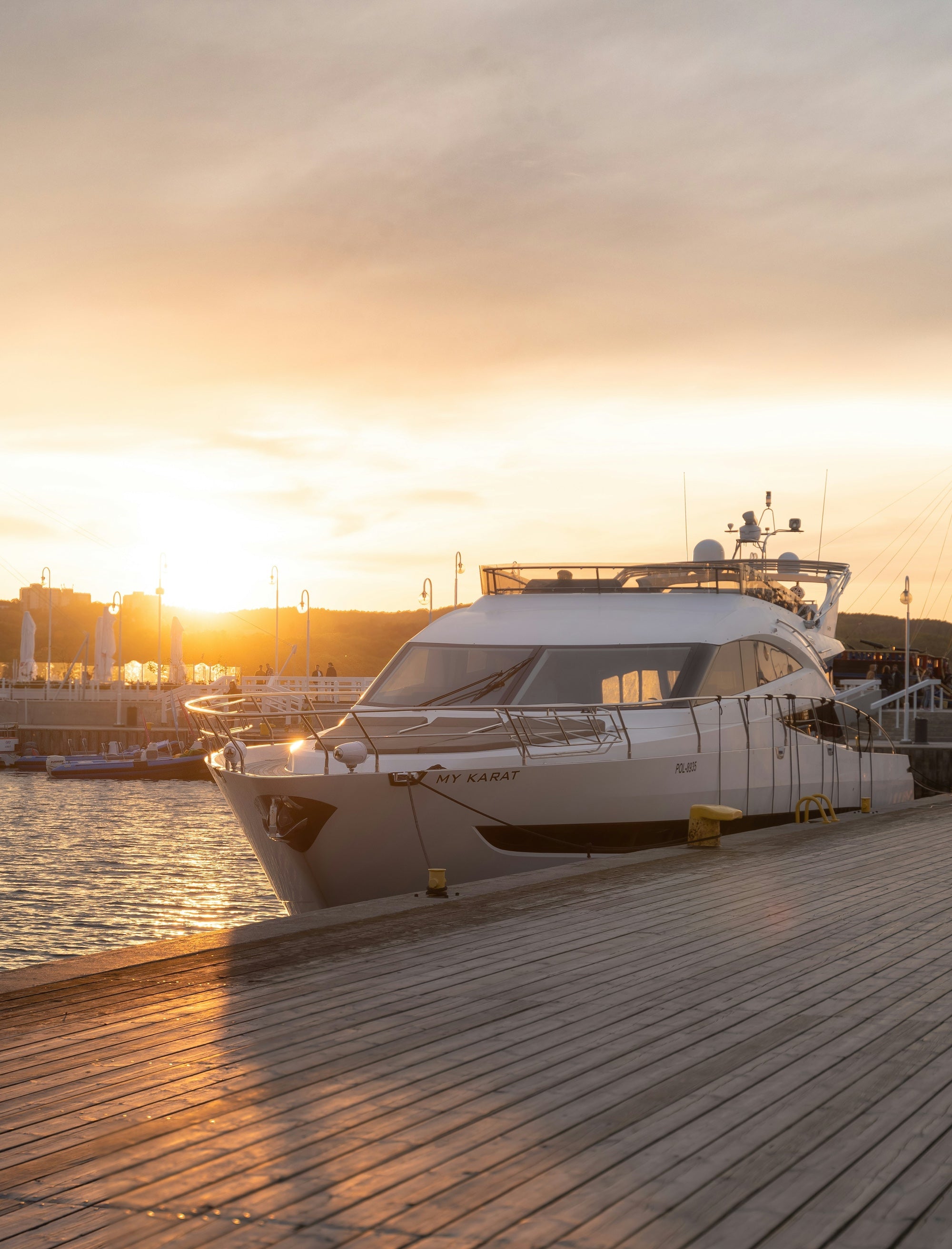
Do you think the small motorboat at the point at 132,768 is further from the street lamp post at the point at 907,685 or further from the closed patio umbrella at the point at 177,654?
the street lamp post at the point at 907,685

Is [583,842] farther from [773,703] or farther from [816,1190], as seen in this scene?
[816,1190]

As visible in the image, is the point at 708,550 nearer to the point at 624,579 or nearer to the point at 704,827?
the point at 624,579

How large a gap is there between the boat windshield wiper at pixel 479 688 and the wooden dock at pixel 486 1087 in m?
5.18

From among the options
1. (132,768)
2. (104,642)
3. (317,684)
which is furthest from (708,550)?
(104,642)

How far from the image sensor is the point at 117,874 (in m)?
24.6

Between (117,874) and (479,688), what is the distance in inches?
556

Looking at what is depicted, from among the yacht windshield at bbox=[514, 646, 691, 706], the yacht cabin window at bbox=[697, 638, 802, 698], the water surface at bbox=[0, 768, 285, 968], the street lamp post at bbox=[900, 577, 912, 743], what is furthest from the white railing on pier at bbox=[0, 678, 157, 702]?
the yacht windshield at bbox=[514, 646, 691, 706]

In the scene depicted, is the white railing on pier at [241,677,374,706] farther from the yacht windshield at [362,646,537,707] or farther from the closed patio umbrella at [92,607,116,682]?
the closed patio umbrella at [92,607,116,682]

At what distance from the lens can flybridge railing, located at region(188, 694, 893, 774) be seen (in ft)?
37.3

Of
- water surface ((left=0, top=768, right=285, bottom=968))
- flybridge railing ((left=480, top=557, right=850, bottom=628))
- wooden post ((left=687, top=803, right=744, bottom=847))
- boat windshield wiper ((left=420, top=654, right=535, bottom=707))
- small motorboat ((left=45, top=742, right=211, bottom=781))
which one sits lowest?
water surface ((left=0, top=768, right=285, bottom=968))

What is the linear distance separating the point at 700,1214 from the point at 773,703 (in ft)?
38.2

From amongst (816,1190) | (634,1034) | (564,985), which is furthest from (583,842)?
(816,1190)

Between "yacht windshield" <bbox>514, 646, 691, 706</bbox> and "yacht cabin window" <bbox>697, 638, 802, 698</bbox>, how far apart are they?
441 mm

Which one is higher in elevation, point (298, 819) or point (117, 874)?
point (298, 819)
